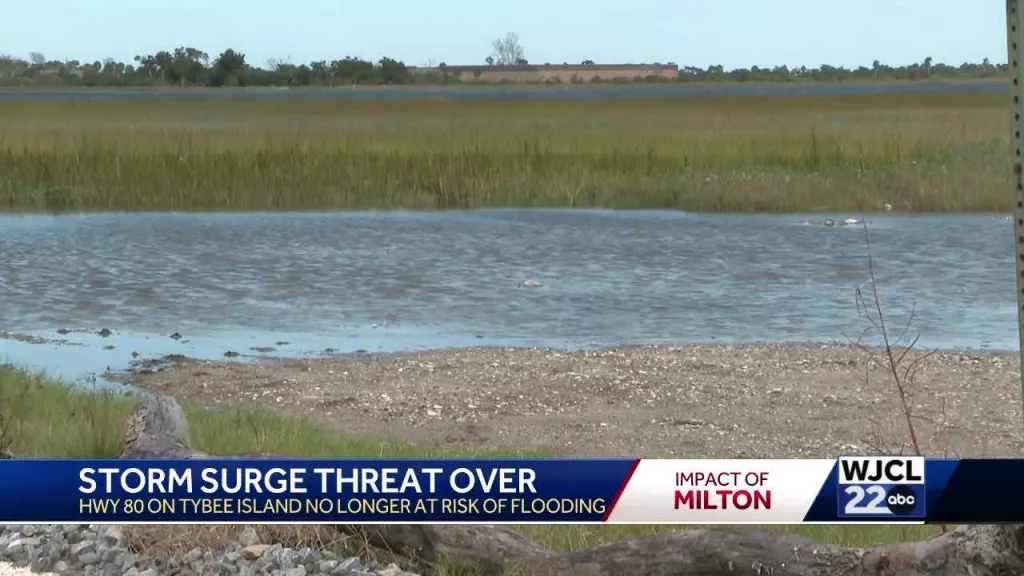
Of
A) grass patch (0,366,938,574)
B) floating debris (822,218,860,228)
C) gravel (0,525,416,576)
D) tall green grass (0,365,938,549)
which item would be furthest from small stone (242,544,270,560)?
floating debris (822,218,860,228)

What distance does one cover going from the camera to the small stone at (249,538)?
547cm

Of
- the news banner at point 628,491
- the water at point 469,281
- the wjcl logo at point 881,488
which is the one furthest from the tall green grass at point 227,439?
the water at point 469,281

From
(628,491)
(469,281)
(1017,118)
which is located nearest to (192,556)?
(628,491)

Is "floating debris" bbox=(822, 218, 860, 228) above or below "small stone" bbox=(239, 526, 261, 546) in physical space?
below

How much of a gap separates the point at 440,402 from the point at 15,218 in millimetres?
15703

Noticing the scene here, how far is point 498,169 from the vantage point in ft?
92.2

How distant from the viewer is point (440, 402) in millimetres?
10234

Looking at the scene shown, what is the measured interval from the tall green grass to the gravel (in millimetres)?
1055

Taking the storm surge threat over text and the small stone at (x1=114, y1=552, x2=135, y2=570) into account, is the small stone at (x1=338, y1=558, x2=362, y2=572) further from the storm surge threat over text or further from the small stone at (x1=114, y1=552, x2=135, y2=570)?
the small stone at (x1=114, y1=552, x2=135, y2=570)

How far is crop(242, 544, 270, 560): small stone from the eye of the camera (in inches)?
212

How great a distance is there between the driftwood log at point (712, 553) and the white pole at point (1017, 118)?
855mm

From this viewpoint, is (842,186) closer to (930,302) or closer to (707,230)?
(707,230)

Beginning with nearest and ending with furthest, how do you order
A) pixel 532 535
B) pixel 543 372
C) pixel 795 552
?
pixel 795 552 < pixel 532 535 < pixel 543 372

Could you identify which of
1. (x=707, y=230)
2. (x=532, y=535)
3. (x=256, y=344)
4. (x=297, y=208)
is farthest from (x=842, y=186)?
(x=532, y=535)
